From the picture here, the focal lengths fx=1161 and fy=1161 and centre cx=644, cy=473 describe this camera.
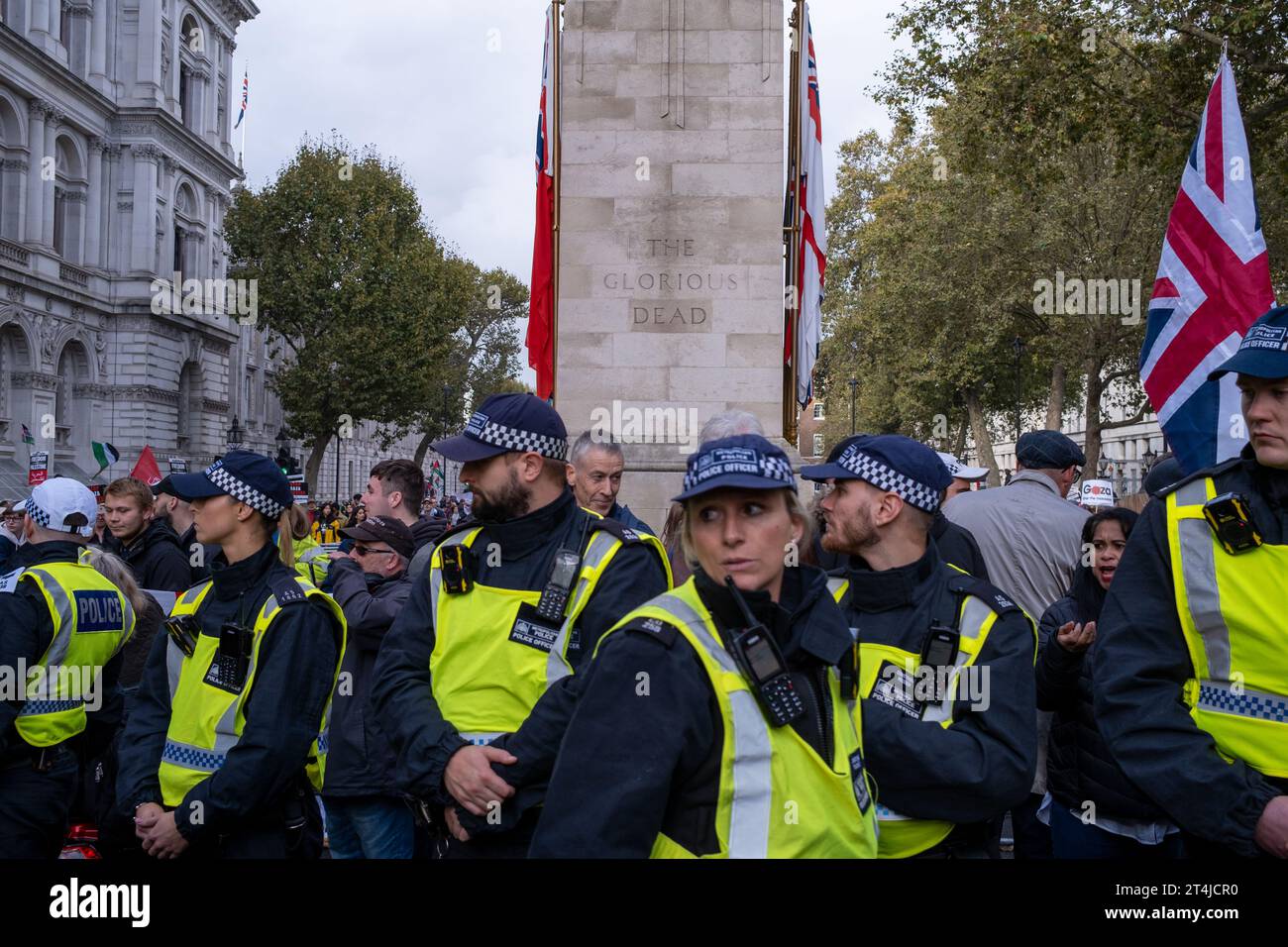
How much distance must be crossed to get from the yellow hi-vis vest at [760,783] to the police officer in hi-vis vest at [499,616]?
99 centimetres

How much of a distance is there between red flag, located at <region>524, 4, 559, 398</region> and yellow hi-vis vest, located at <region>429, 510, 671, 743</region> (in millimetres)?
7021

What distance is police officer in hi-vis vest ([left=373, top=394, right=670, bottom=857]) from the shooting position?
11.2 ft

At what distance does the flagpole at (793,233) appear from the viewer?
10586mm

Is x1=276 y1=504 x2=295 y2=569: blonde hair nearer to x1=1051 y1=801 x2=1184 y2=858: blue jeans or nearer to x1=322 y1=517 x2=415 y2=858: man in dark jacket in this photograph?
x1=322 y1=517 x2=415 y2=858: man in dark jacket

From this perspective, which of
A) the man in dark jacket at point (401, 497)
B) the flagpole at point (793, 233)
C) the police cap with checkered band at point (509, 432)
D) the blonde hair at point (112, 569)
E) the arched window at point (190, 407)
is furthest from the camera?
the arched window at point (190, 407)

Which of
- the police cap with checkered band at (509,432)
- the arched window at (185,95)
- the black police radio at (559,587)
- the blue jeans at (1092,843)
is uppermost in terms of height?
the arched window at (185,95)

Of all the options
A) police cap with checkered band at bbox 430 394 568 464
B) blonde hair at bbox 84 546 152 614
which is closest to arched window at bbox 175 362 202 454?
blonde hair at bbox 84 546 152 614

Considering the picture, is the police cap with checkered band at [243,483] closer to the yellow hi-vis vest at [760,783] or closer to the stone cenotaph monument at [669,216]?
the yellow hi-vis vest at [760,783]

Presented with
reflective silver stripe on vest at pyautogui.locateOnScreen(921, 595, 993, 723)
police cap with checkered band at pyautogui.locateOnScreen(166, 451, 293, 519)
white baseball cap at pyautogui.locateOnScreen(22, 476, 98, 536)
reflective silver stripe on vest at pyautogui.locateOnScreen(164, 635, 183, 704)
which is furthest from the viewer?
white baseball cap at pyautogui.locateOnScreen(22, 476, 98, 536)

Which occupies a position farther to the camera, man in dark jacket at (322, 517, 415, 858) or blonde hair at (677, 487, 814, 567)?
man in dark jacket at (322, 517, 415, 858)

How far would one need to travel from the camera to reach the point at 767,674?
2.32 m

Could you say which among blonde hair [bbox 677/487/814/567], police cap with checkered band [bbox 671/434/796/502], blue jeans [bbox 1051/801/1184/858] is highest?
police cap with checkered band [bbox 671/434/796/502]

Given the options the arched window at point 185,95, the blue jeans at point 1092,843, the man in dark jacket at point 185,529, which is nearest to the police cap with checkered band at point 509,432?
the blue jeans at point 1092,843
